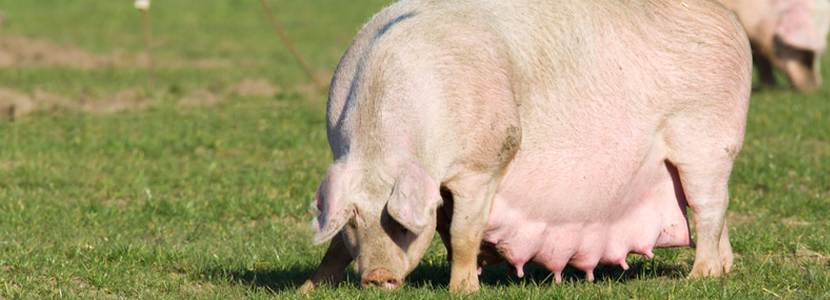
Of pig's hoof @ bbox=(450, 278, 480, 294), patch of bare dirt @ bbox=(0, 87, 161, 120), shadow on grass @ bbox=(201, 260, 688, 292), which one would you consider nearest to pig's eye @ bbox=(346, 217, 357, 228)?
pig's hoof @ bbox=(450, 278, 480, 294)

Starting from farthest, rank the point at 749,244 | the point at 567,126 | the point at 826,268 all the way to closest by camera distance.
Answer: the point at 749,244
the point at 826,268
the point at 567,126

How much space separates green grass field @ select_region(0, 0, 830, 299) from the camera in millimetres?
4871

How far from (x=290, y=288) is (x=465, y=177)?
4.41 feet

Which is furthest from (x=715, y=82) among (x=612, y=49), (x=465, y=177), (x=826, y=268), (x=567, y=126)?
(x=465, y=177)

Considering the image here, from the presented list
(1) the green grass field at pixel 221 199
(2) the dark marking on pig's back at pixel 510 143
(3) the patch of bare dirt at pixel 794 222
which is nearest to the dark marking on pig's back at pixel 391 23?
(2) the dark marking on pig's back at pixel 510 143

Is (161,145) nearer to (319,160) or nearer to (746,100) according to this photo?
(319,160)

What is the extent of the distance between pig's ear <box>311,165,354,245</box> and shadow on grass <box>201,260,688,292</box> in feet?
3.52

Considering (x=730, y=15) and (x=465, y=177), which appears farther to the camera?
(x=730, y=15)

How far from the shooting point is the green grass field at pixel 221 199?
4.87 metres

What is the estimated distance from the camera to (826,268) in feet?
16.9

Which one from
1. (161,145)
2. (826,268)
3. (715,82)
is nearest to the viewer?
(715,82)

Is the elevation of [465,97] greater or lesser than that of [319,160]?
greater

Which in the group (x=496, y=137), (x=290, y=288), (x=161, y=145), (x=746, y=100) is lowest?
(x=161, y=145)

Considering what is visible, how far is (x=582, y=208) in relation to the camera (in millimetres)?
4605
